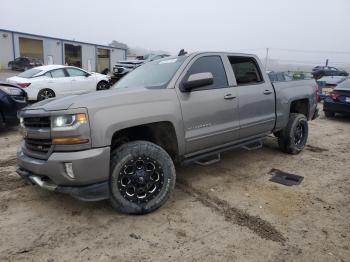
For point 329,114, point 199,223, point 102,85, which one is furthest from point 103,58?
point 199,223

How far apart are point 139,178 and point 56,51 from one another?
38.9 m

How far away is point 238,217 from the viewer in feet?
11.9

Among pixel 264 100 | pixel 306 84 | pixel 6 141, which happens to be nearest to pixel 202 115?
pixel 264 100

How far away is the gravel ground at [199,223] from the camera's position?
9.70 ft

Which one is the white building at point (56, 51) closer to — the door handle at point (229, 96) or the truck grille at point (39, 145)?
the truck grille at point (39, 145)

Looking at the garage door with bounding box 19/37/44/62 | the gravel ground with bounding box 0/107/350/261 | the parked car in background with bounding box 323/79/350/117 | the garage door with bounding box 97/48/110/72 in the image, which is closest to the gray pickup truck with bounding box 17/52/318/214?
the gravel ground with bounding box 0/107/350/261

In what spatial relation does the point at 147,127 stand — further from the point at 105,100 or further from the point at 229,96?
the point at 229,96

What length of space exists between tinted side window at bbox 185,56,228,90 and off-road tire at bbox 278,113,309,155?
6.41 ft

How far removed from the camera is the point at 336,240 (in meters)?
3.17

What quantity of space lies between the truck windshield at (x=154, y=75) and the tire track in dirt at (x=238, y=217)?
4.82 feet

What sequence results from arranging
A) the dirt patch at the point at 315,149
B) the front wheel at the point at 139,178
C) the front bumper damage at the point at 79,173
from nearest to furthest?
1. the front bumper damage at the point at 79,173
2. the front wheel at the point at 139,178
3. the dirt patch at the point at 315,149

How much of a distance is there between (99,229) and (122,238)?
314 millimetres

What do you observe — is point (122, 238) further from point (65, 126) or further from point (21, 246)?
point (65, 126)

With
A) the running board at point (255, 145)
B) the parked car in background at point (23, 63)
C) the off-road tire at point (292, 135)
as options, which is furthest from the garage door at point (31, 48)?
the running board at point (255, 145)
